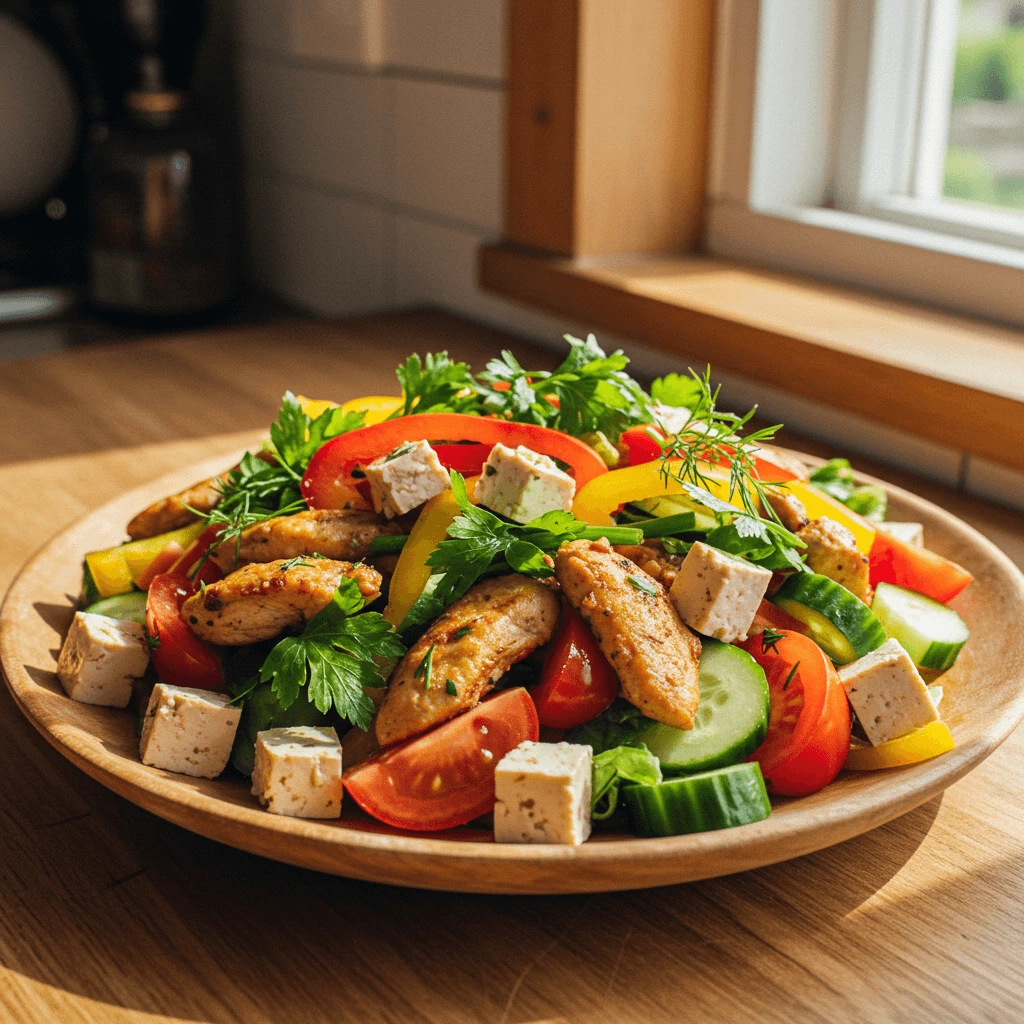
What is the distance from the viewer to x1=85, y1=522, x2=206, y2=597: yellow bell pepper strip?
93 centimetres

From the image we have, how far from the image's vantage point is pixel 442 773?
688mm

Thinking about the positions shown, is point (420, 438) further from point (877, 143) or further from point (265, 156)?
point (265, 156)

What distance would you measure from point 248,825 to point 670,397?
0.58 m

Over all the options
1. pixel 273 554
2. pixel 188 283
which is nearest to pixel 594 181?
pixel 188 283

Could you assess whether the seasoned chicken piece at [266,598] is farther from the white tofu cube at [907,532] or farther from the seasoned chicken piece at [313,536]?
the white tofu cube at [907,532]

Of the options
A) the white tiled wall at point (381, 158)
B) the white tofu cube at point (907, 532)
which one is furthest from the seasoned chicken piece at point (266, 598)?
the white tiled wall at point (381, 158)

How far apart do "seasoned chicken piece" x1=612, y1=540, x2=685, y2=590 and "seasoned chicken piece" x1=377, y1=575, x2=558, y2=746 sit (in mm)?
77

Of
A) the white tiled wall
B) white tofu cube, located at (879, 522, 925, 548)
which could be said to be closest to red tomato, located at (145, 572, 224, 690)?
white tofu cube, located at (879, 522, 925, 548)

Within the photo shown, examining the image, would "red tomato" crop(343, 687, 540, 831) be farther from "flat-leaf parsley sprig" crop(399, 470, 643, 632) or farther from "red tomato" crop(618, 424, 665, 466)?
"red tomato" crop(618, 424, 665, 466)

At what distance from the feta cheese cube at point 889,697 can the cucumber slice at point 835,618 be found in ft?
0.18

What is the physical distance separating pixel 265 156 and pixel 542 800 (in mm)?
2401

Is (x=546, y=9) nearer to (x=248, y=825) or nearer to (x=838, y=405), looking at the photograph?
(x=838, y=405)

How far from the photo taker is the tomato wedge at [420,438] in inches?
35.0

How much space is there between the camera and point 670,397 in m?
1.07
